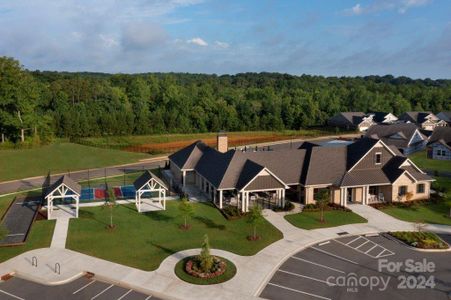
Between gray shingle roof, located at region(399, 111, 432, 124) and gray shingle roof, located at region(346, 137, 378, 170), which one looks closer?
gray shingle roof, located at region(346, 137, 378, 170)

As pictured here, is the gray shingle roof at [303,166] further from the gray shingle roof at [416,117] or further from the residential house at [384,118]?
the gray shingle roof at [416,117]

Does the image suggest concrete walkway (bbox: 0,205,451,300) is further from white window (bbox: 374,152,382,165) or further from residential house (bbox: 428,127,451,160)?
residential house (bbox: 428,127,451,160)

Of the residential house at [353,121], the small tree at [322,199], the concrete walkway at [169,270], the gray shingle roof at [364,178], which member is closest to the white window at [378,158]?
the gray shingle roof at [364,178]

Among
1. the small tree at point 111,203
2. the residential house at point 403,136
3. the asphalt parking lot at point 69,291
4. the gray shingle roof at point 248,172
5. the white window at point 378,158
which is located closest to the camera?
the asphalt parking lot at point 69,291

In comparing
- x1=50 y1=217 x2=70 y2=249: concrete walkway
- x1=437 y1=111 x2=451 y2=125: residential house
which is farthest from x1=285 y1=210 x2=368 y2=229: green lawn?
x1=437 y1=111 x2=451 y2=125: residential house

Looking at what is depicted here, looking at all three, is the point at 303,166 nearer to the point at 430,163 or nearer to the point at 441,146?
the point at 430,163

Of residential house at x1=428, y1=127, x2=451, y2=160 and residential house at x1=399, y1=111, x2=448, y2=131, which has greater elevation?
residential house at x1=399, y1=111, x2=448, y2=131
